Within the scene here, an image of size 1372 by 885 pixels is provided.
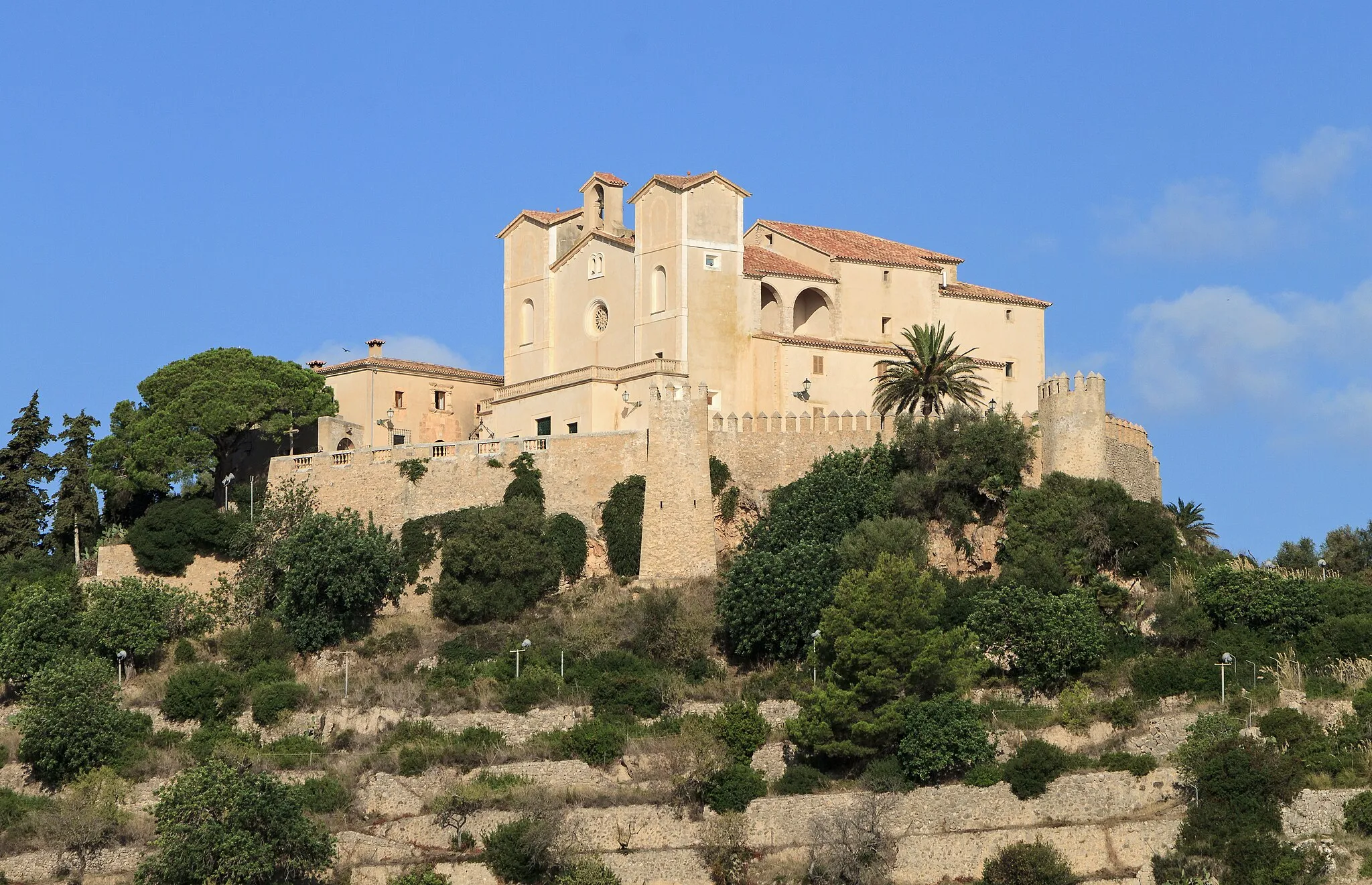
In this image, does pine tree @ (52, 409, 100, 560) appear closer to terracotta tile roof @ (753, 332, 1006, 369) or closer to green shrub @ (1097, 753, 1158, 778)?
terracotta tile roof @ (753, 332, 1006, 369)

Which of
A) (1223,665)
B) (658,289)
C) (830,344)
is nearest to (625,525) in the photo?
(658,289)

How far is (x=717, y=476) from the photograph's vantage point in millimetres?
55250

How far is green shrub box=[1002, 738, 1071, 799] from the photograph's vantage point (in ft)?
140

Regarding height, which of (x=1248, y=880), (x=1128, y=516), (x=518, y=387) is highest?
(x=518, y=387)

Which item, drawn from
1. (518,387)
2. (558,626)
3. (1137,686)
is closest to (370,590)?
(558,626)

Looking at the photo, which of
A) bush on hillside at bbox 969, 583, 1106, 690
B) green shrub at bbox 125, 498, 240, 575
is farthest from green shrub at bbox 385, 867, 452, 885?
green shrub at bbox 125, 498, 240, 575

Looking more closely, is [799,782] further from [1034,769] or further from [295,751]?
[295,751]

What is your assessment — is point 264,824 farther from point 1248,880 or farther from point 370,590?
point 1248,880

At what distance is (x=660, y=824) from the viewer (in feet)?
143

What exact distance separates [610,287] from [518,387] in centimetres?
343

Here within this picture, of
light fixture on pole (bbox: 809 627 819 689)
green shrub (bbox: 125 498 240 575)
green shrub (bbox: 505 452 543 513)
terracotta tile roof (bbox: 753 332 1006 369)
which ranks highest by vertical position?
terracotta tile roof (bbox: 753 332 1006 369)

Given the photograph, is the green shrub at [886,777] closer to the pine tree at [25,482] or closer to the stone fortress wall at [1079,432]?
the stone fortress wall at [1079,432]

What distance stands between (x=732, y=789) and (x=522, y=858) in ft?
13.3

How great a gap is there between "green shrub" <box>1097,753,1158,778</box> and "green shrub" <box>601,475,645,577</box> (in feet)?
45.5
